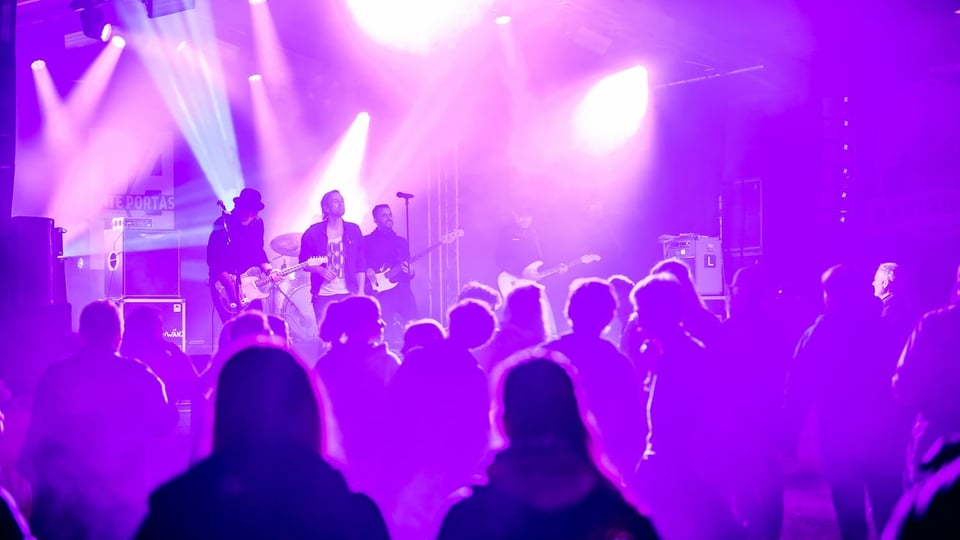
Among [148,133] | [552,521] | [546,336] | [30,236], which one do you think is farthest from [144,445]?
[148,133]

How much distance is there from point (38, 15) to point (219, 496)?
11.9m

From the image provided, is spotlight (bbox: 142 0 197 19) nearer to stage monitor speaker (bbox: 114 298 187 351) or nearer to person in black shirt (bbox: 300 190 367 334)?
person in black shirt (bbox: 300 190 367 334)

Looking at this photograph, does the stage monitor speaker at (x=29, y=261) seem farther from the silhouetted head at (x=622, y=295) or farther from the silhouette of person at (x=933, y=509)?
the silhouette of person at (x=933, y=509)

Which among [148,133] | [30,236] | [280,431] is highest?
[148,133]

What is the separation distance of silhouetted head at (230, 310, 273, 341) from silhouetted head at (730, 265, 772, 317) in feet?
7.69

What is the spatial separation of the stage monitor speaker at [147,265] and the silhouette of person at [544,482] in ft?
34.9

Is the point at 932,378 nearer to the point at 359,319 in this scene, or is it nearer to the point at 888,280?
the point at 359,319

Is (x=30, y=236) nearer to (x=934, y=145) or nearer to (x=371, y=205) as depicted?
(x=371, y=205)

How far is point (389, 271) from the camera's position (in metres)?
10.1

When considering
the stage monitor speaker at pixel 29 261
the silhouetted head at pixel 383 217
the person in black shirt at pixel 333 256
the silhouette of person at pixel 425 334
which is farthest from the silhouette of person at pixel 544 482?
the silhouetted head at pixel 383 217

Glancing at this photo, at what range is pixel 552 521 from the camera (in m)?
1.72

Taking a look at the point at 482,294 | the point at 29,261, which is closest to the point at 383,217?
the point at 29,261

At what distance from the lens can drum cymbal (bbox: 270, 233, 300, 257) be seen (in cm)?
1181

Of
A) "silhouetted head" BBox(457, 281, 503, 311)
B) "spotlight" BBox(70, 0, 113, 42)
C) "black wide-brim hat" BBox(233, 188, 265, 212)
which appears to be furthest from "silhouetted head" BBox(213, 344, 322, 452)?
"black wide-brim hat" BBox(233, 188, 265, 212)
